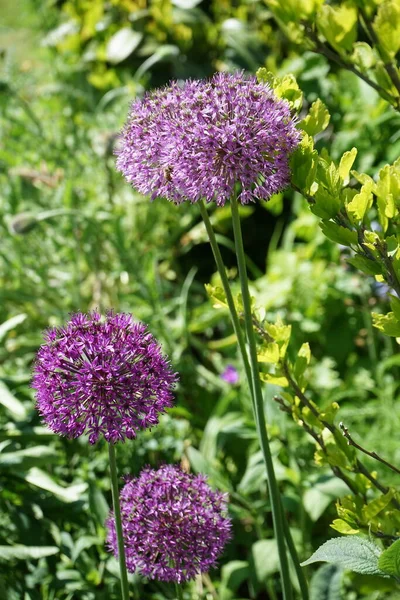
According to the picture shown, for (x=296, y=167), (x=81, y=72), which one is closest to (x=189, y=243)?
(x=81, y=72)

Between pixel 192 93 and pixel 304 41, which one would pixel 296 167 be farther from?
pixel 304 41

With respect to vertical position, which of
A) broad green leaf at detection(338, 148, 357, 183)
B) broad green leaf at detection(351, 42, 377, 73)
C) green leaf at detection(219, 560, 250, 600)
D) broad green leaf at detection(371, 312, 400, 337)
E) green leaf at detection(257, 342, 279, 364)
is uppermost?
broad green leaf at detection(351, 42, 377, 73)

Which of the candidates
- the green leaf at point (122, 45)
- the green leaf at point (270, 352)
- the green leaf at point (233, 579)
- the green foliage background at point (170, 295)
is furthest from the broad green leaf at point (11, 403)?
the green leaf at point (122, 45)

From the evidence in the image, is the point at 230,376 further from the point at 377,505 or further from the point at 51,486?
the point at 377,505

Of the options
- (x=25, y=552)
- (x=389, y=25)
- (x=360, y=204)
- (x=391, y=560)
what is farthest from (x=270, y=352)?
(x=25, y=552)

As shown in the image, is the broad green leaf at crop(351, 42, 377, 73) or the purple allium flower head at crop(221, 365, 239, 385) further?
the purple allium flower head at crop(221, 365, 239, 385)

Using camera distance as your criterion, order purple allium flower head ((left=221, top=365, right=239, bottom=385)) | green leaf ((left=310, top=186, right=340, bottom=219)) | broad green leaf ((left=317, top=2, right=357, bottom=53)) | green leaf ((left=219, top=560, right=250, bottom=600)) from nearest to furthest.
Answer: green leaf ((left=310, top=186, right=340, bottom=219))
broad green leaf ((left=317, top=2, right=357, bottom=53))
green leaf ((left=219, top=560, right=250, bottom=600))
purple allium flower head ((left=221, top=365, right=239, bottom=385))

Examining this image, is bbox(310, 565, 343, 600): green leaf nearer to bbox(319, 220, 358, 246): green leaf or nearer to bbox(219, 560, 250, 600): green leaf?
bbox(219, 560, 250, 600): green leaf

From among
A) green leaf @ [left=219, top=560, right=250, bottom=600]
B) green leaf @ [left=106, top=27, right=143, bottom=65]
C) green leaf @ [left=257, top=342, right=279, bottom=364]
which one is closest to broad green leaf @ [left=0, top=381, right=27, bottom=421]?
green leaf @ [left=219, top=560, right=250, bottom=600]
